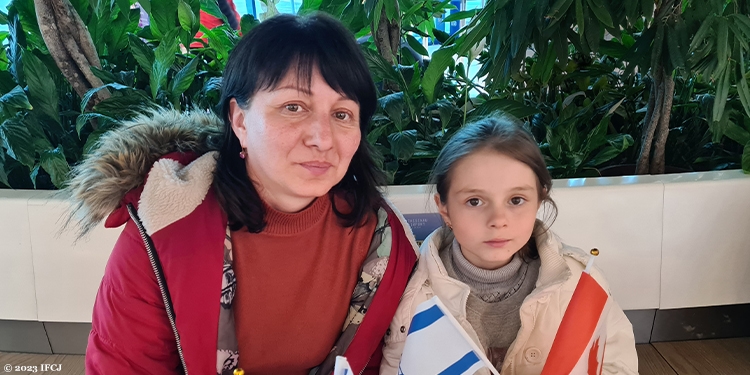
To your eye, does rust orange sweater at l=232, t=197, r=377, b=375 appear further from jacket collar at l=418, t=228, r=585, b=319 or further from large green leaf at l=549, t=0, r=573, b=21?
large green leaf at l=549, t=0, r=573, b=21

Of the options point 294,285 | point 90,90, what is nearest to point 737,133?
point 294,285

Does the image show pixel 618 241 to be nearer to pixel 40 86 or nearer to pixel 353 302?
pixel 353 302

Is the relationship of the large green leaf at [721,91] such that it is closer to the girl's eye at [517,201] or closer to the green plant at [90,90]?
the girl's eye at [517,201]

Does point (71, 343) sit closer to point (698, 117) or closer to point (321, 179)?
point (321, 179)

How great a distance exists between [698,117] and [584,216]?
71cm

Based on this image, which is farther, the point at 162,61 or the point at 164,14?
the point at 164,14

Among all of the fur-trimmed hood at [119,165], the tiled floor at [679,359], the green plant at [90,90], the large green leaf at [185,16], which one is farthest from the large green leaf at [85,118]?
the tiled floor at [679,359]

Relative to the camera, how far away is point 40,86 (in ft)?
5.23

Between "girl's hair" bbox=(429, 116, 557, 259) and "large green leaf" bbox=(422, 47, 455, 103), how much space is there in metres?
0.48

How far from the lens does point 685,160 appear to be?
1.81 meters

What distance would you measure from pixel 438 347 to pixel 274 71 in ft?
1.65

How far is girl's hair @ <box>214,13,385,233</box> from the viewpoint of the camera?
0.88 metres

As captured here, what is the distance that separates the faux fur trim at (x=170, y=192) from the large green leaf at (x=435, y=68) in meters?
0.82

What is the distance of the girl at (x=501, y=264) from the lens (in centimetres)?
100
